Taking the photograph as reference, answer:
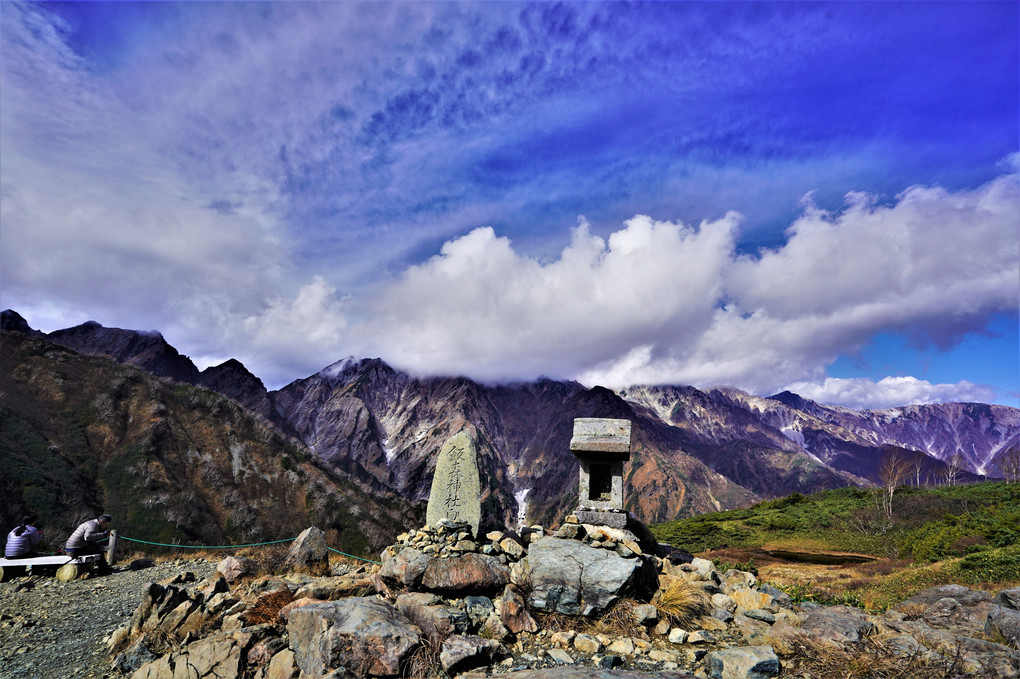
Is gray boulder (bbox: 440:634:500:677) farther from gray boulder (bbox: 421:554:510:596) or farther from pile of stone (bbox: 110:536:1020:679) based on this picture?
gray boulder (bbox: 421:554:510:596)

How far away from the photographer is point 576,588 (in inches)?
373

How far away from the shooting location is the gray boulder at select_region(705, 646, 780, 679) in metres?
6.93

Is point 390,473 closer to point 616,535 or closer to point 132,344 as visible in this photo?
point 132,344

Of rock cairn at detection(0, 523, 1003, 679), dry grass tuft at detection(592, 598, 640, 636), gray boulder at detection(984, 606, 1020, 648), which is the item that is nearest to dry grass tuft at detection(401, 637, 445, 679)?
rock cairn at detection(0, 523, 1003, 679)

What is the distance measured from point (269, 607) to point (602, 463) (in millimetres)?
9149

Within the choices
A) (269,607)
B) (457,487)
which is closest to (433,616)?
(269,607)

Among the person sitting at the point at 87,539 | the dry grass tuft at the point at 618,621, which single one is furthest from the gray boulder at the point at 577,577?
the person sitting at the point at 87,539

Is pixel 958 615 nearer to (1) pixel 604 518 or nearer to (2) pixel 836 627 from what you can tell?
(2) pixel 836 627

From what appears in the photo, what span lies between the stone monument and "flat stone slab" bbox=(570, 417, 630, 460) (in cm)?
314

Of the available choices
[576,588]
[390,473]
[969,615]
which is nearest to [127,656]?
[576,588]

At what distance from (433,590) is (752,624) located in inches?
252

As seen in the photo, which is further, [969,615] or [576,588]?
[969,615]

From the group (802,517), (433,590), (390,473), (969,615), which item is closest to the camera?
(433,590)

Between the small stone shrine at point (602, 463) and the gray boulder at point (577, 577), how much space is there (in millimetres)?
2100
